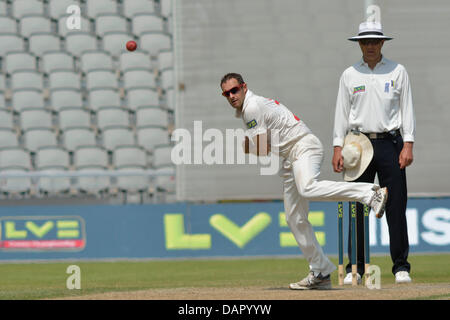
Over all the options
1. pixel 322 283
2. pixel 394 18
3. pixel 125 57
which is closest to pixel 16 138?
pixel 125 57

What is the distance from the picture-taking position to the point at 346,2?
38.7ft

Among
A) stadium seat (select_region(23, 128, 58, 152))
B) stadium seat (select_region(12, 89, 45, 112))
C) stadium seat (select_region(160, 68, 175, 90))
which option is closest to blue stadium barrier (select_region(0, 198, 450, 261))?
stadium seat (select_region(23, 128, 58, 152))

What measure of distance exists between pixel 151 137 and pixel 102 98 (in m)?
1.55

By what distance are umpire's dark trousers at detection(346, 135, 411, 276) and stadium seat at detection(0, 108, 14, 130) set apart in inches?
401

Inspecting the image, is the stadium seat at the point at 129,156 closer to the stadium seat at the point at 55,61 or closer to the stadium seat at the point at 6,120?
the stadium seat at the point at 6,120

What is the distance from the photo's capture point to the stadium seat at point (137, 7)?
18.4 metres

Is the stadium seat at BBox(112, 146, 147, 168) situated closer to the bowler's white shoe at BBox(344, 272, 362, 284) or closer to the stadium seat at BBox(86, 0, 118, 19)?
the stadium seat at BBox(86, 0, 118, 19)

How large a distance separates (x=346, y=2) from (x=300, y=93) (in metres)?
1.29

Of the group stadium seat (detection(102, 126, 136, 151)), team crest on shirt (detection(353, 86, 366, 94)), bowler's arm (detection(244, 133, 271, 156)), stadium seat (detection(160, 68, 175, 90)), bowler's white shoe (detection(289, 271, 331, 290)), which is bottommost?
bowler's white shoe (detection(289, 271, 331, 290))

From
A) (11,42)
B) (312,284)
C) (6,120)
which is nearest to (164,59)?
(6,120)

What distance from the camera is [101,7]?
61.0ft

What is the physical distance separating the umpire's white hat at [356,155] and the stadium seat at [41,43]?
11.7m

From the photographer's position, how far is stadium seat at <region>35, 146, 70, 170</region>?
1565 cm
